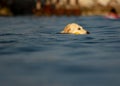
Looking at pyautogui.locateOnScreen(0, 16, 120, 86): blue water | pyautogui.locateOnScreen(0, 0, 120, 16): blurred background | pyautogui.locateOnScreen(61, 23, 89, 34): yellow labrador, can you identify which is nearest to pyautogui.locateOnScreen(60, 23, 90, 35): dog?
pyautogui.locateOnScreen(61, 23, 89, 34): yellow labrador

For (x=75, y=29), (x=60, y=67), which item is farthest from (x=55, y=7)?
(x=60, y=67)

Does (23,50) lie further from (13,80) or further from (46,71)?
(13,80)

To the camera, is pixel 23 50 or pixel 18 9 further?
pixel 18 9

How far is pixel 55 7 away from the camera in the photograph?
58688 millimetres

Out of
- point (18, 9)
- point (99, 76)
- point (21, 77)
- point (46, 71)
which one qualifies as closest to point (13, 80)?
point (21, 77)

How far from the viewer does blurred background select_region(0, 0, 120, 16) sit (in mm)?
54719

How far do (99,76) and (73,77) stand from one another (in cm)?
51

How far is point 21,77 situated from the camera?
6059 millimetres

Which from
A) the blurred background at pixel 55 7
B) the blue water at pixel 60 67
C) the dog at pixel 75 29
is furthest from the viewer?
the blurred background at pixel 55 7

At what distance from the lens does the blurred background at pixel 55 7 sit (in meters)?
54.7

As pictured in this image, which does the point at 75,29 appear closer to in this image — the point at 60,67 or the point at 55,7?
the point at 60,67

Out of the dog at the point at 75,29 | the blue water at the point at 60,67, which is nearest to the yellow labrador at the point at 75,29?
the dog at the point at 75,29

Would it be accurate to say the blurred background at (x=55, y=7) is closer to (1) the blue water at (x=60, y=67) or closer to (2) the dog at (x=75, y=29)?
(2) the dog at (x=75, y=29)

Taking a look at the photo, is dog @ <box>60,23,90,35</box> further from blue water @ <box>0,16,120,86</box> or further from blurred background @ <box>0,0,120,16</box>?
blurred background @ <box>0,0,120,16</box>
